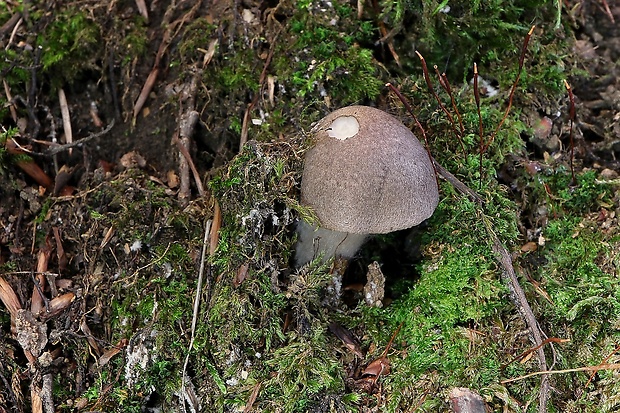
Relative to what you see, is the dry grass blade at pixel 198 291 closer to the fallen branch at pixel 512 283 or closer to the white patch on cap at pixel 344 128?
the white patch on cap at pixel 344 128

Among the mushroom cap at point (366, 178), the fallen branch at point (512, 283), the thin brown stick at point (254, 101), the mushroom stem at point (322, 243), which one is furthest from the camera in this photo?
the thin brown stick at point (254, 101)

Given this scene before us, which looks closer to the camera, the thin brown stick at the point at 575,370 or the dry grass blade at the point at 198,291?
the thin brown stick at the point at 575,370

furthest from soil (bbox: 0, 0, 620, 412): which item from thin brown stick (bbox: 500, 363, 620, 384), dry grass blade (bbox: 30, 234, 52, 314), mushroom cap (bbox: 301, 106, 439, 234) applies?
thin brown stick (bbox: 500, 363, 620, 384)

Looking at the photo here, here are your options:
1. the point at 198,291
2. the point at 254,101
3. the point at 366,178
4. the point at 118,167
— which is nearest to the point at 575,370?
the point at 366,178

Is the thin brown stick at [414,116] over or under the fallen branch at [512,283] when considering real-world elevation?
over

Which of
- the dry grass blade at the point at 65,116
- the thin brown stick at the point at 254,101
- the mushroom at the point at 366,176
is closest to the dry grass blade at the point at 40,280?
the dry grass blade at the point at 65,116
